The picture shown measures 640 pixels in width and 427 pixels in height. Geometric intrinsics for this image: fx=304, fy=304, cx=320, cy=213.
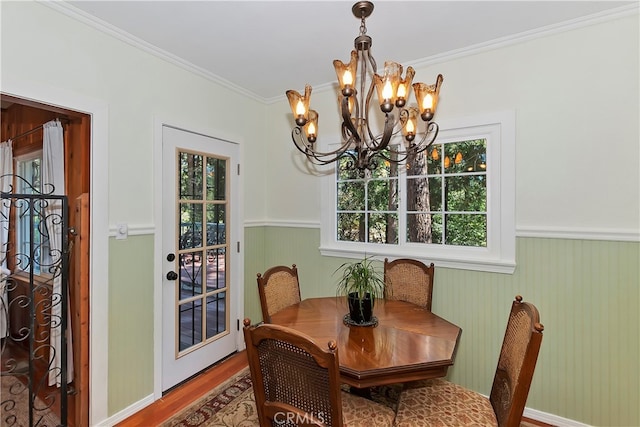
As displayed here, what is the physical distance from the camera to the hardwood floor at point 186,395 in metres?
2.06

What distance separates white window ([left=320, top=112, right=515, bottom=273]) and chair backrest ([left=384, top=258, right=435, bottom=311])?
0.39 ft

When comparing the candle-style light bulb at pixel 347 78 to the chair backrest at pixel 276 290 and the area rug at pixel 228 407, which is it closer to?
the chair backrest at pixel 276 290

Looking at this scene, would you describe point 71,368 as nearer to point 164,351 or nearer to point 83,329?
point 83,329

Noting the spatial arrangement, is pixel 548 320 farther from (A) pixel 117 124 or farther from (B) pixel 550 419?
(A) pixel 117 124

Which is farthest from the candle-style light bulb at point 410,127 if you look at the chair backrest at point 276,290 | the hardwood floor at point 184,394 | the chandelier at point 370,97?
the hardwood floor at point 184,394

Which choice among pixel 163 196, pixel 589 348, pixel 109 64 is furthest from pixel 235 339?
pixel 589 348

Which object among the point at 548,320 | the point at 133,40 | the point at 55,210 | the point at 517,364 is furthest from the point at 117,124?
the point at 548,320

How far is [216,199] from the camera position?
279 cm

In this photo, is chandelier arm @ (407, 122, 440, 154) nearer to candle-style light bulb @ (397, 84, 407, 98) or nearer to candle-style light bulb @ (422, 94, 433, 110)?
candle-style light bulb @ (422, 94, 433, 110)

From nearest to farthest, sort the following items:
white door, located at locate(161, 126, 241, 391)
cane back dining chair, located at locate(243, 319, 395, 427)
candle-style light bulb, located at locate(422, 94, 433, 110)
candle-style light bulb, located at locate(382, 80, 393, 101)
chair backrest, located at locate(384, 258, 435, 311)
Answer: cane back dining chair, located at locate(243, 319, 395, 427)
candle-style light bulb, located at locate(382, 80, 393, 101)
candle-style light bulb, located at locate(422, 94, 433, 110)
chair backrest, located at locate(384, 258, 435, 311)
white door, located at locate(161, 126, 241, 391)

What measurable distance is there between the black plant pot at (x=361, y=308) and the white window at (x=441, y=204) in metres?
0.81

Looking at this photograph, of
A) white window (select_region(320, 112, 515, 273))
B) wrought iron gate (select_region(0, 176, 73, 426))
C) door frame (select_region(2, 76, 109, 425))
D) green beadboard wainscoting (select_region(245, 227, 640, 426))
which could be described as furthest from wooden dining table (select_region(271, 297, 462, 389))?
wrought iron gate (select_region(0, 176, 73, 426))

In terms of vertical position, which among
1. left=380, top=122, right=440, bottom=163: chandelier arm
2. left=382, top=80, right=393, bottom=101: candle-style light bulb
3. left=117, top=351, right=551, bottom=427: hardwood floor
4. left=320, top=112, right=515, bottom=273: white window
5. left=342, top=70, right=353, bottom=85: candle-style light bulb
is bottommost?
left=117, top=351, right=551, bottom=427: hardwood floor

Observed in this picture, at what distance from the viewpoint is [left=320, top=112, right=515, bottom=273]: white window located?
215 centimetres
